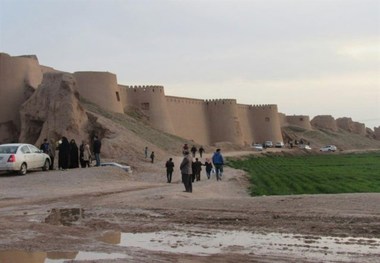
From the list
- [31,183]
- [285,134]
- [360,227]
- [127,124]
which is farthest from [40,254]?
[285,134]

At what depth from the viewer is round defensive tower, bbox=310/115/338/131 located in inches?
4166

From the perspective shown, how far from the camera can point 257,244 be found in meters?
7.31

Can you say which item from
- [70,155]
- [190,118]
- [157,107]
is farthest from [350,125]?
[70,155]

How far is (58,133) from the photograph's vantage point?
31.8 meters

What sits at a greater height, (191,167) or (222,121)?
(222,121)

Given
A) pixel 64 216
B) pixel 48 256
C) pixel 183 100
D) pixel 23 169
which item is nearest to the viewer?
pixel 48 256

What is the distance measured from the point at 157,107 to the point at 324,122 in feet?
188

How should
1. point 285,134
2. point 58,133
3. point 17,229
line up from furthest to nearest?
point 285,134, point 58,133, point 17,229

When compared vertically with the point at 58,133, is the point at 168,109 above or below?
above

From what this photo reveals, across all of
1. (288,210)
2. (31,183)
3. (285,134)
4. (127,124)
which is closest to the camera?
(288,210)

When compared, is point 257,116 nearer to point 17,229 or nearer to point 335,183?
point 335,183

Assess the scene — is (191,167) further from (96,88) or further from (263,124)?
(263,124)

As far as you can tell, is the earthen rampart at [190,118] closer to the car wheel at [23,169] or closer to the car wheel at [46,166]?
the car wheel at [46,166]

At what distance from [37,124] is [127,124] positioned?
10.3m
